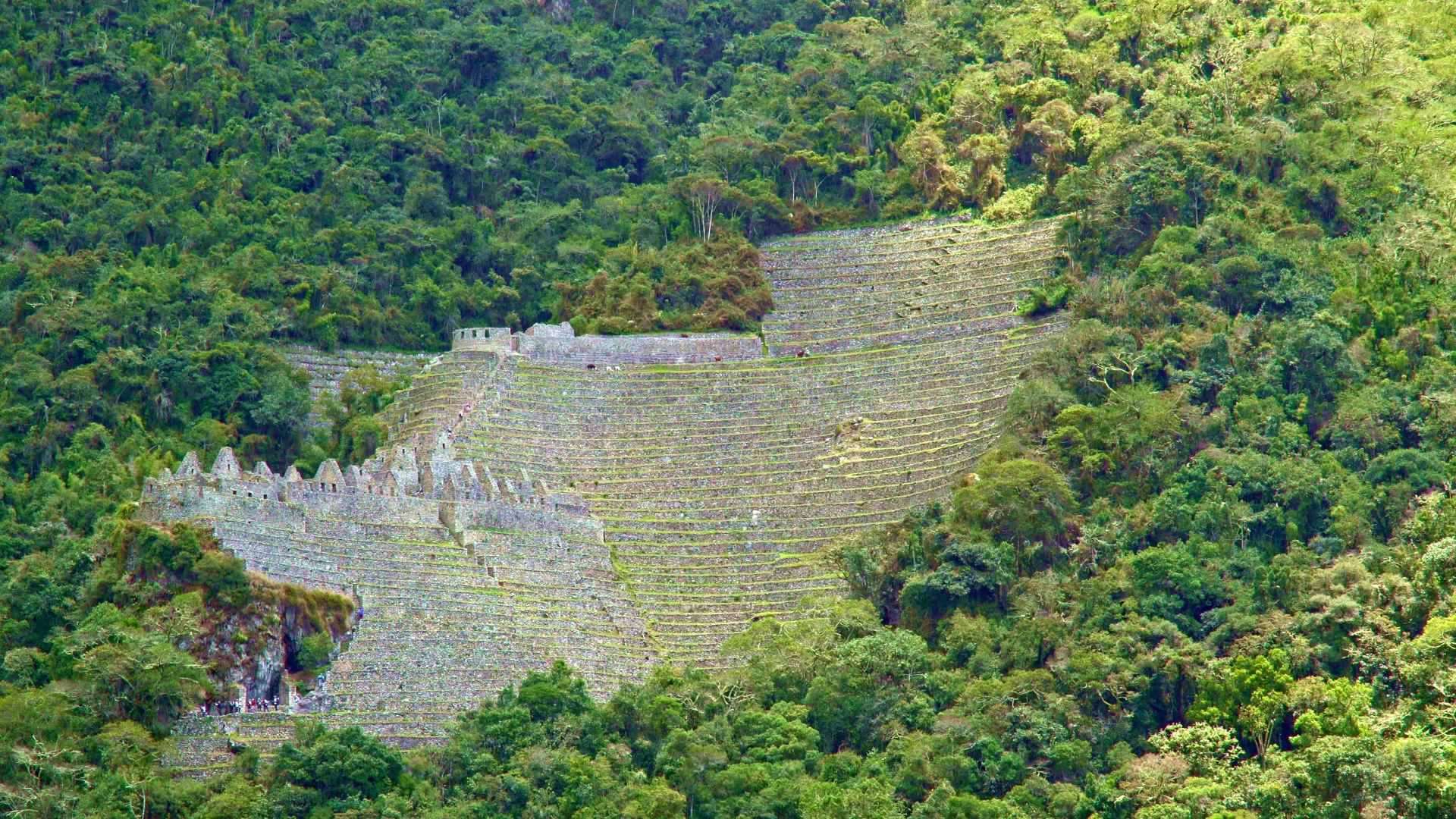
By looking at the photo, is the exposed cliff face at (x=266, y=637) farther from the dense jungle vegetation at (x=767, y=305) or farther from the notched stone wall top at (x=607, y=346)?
the notched stone wall top at (x=607, y=346)

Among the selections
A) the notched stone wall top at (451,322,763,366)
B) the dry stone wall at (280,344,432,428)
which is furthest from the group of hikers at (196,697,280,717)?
the dry stone wall at (280,344,432,428)

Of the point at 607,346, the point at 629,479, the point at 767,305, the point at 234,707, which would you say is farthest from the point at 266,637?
the point at 767,305

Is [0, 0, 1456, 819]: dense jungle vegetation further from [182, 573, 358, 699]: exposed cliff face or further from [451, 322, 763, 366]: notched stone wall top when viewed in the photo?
[451, 322, 763, 366]: notched stone wall top

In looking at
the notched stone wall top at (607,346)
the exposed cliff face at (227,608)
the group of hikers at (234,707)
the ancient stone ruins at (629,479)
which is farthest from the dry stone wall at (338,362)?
the group of hikers at (234,707)

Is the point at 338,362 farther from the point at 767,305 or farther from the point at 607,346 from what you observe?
the point at 767,305

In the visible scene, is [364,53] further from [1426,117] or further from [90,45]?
[1426,117]

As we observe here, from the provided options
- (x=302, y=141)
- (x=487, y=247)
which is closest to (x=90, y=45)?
(x=302, y=141)
